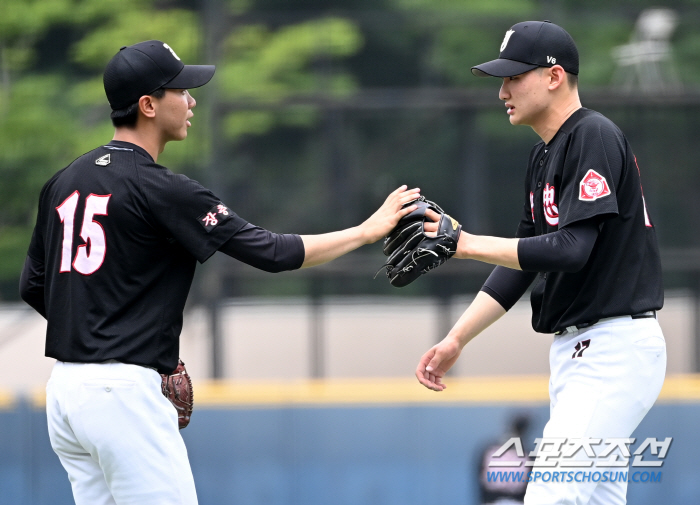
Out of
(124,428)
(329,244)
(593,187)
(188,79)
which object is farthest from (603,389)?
A: (188,79)

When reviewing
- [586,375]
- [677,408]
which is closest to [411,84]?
[677,408]

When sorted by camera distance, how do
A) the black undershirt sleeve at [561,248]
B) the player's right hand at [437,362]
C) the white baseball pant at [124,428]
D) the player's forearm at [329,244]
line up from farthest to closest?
the player's right hand at [437,362], the player's forearm at [329,244], the black undershirt sleeve at [561,248], the white baseball pant at [124,428]

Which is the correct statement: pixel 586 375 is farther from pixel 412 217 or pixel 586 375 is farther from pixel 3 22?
pixel 3 22

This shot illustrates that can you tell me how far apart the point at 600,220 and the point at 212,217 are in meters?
1.37

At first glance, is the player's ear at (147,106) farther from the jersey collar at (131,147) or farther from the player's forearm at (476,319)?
the player's forearm at (476,319)

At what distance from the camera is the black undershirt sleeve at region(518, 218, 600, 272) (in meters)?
3.19

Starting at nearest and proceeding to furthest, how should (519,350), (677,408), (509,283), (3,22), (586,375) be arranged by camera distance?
(586,375), (509,283), (677,408), (519,350), (3,22)

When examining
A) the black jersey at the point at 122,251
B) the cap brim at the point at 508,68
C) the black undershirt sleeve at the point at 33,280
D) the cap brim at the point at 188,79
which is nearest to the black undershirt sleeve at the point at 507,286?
the cap brim at the point at 508,68

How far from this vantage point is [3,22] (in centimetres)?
1096

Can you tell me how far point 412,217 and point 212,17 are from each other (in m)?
7.29

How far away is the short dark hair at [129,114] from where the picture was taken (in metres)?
3.28

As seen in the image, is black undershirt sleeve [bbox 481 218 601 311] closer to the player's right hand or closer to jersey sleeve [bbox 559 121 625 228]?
jersey sleeve [bbox 559 121 625 228]

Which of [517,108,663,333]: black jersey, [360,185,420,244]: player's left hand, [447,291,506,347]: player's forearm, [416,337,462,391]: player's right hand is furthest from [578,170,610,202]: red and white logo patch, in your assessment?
[416,337,462,391]: player's right hand

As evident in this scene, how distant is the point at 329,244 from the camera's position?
3316 mm
